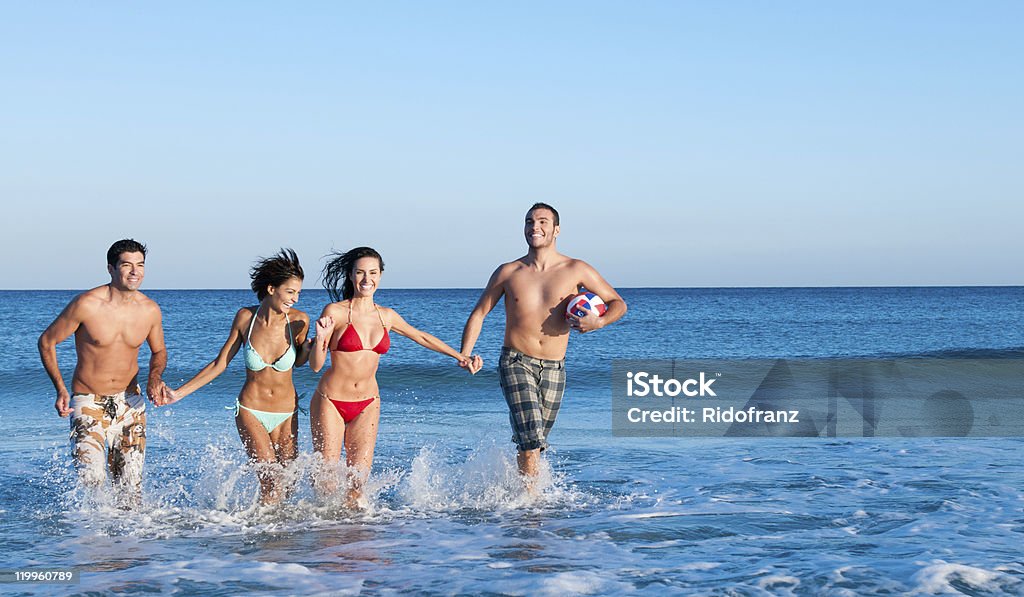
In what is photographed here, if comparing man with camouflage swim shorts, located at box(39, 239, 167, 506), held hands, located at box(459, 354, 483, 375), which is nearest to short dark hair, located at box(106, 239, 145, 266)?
man with camouflage swim shorts, located at box(39, 239, 167, 506)

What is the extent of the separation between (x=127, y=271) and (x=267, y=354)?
3.88 ft

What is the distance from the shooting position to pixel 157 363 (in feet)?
23.3

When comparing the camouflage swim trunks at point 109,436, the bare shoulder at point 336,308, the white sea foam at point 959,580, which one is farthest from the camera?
the camouflage swim trunks at point 109,436

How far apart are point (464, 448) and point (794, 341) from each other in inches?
1099

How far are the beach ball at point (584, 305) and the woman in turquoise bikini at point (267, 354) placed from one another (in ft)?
6.60

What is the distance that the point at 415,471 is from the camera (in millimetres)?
8336

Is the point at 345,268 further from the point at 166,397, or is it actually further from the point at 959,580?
the point at 959,580

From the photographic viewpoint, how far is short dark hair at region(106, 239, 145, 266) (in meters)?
6.70

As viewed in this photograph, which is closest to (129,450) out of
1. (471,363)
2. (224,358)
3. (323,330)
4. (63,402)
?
(63,402)

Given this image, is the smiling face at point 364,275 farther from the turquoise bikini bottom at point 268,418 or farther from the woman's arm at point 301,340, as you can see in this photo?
the turquoise bikini bottom at point 268,418

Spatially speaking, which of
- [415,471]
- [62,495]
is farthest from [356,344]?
[62,495]

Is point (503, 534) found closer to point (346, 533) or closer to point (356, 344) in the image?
point (346, 533)

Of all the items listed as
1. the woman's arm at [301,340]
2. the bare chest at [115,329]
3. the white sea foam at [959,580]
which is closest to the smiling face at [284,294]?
the woman's arm at [301,340]

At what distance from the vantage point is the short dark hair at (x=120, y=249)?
6.70 m
